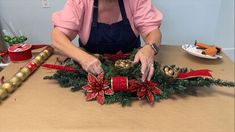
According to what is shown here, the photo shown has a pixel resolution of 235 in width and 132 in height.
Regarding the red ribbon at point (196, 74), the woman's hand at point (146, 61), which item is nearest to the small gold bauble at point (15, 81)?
the woman's hand at point (146, 61)

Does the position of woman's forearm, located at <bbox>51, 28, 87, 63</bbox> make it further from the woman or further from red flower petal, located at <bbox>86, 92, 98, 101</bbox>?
red flower petal, located at <bbox>86, 92, 98, 101</bbox>

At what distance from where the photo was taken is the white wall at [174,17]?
1496mm

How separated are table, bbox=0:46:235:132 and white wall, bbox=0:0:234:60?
77 cm

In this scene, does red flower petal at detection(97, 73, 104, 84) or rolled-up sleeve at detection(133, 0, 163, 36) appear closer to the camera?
red flower petal at detection(97, 73, 104, 84)

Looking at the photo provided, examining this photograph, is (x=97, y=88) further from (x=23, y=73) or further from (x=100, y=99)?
(x=23, y=73)

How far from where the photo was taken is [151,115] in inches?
27.2

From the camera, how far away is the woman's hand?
76 centimetres

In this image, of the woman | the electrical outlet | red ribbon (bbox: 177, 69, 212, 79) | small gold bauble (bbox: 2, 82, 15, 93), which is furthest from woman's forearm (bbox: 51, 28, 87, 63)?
the electrical outlet

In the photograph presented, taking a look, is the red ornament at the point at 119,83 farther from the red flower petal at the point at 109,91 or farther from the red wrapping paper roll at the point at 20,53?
the red wrapping paper roll at the point at 20,53

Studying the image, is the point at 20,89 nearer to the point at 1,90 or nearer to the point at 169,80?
the point at 1,90

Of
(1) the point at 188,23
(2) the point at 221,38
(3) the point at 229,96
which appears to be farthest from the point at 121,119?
(2) the point at 221,38

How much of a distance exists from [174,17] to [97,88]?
93 centimetres

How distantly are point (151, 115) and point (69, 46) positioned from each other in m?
0.38

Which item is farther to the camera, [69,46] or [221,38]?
[221,38]
